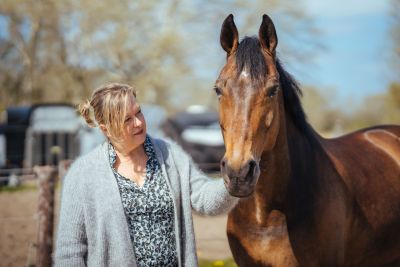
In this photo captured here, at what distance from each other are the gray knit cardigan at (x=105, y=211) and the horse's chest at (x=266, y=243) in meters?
0.45

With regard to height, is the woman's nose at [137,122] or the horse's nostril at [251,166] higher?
the woman's nose at [137,122]

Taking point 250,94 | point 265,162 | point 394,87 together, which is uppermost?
point 394,87

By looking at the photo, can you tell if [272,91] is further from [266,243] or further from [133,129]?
[266,243]

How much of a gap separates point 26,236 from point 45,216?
1.99 metres

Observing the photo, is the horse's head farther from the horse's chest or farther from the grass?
the grass

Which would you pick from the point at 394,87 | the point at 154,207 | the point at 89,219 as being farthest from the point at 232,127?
the point at 394,87

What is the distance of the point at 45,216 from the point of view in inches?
175

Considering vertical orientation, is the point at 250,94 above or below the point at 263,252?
above

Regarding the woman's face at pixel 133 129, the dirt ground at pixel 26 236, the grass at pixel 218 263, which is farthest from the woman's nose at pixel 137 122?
the grass at pixel 218 263

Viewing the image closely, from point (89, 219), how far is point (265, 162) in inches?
39.0

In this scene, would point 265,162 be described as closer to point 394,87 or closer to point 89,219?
point 89,219

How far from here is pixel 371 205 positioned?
3201mm

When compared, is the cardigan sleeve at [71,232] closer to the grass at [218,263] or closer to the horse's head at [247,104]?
the horse's head at [247,104]

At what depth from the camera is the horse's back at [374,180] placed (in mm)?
3152
